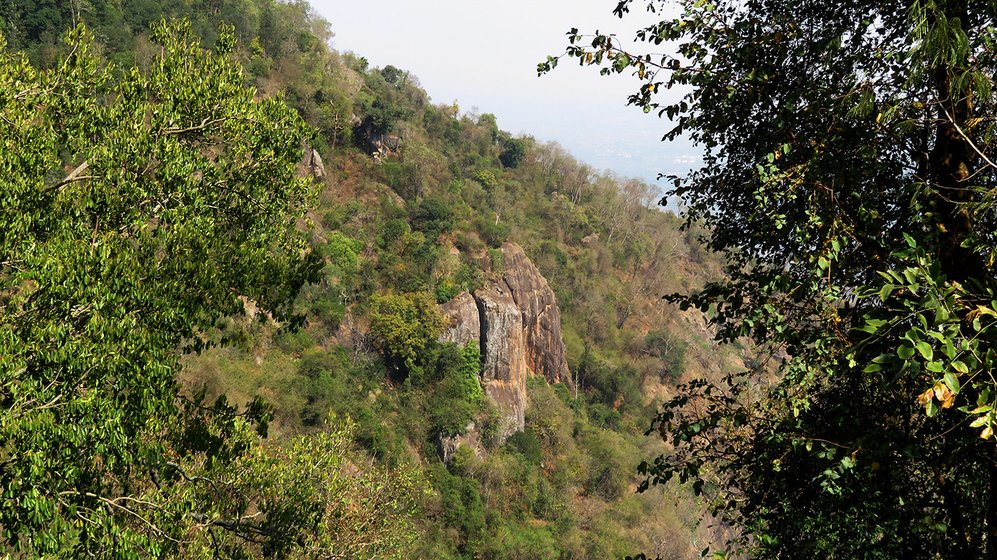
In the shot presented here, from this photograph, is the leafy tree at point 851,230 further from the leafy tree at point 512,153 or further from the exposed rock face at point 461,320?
the leafy tree at point 512,153

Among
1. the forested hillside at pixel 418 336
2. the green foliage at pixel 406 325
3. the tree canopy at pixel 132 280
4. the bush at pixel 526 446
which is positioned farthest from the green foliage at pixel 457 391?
the tree canopy at pixel 132 280

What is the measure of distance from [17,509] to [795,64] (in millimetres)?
5699

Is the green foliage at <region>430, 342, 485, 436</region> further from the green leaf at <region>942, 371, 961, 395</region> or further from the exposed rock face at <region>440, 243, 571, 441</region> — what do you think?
the green leaf at <region>942, 371, 961, 395</region>

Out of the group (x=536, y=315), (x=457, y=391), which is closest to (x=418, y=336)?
(x=457, y=391)

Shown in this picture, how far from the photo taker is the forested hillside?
1179 cm

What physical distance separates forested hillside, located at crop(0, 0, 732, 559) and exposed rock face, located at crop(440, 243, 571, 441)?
2.05 ft

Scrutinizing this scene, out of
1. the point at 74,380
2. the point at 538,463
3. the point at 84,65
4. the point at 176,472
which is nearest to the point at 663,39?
the point at 74,380

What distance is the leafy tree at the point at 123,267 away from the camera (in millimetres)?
3900

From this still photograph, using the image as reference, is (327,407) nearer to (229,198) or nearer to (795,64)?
(229,198)

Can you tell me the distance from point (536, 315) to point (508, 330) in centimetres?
443

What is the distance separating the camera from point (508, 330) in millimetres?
33594

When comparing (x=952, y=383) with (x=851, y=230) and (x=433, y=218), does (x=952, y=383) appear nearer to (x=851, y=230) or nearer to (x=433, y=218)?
(x=851, y=230)

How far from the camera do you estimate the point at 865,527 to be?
3.15 metres

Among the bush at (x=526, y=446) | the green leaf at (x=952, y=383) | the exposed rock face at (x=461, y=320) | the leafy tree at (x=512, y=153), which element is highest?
the leafy tree at (x=512, y=153)
